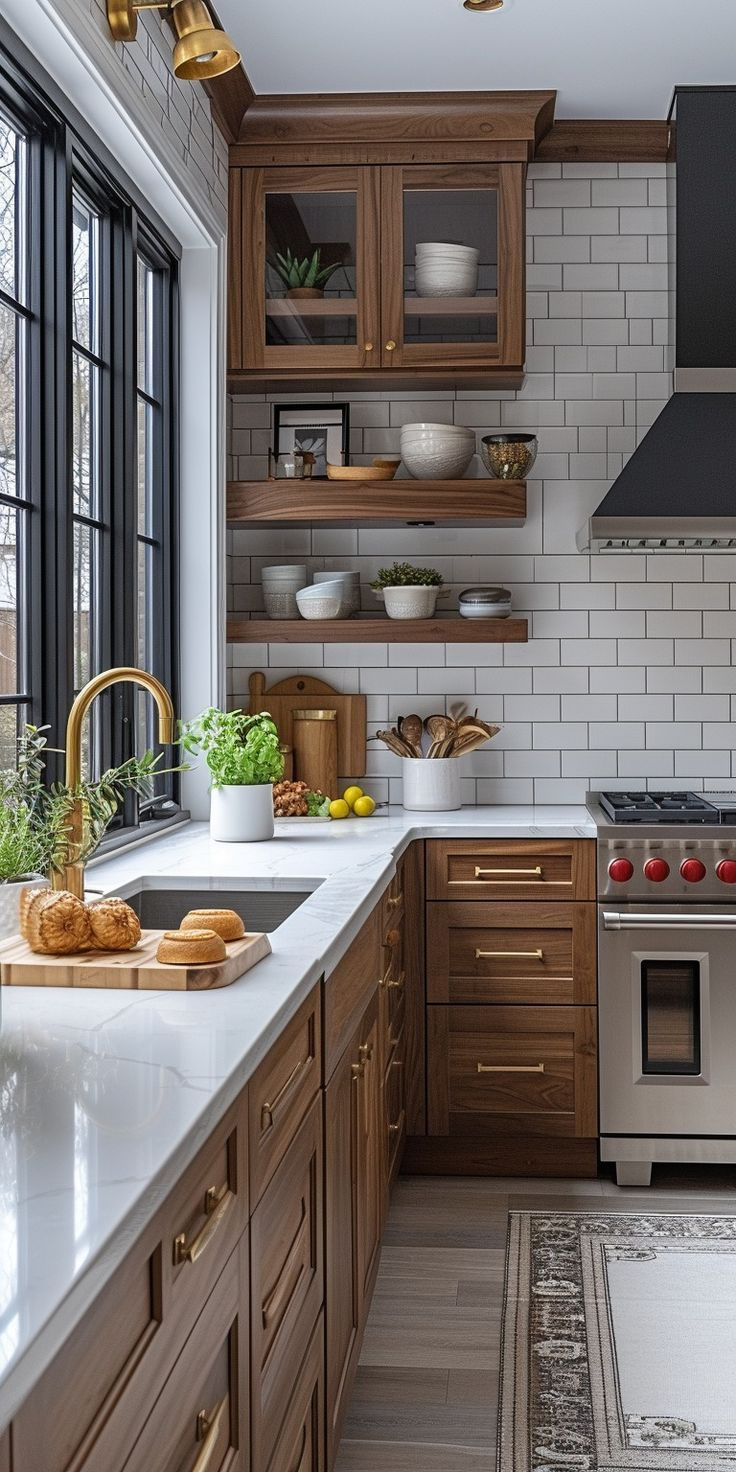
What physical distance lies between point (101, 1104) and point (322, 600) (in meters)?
2.76

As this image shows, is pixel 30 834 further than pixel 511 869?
No

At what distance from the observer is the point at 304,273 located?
374 centimetres

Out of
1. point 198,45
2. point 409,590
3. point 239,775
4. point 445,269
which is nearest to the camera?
point 198,45

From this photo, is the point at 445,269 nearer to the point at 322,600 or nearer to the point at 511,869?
the point at 322,600

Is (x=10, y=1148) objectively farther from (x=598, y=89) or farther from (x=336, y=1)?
(x=598, y=89)

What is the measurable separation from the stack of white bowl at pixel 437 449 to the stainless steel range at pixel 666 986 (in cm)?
114

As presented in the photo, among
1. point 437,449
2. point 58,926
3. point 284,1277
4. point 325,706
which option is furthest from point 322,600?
point 284,1277

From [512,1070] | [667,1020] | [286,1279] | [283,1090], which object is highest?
[283,1090]

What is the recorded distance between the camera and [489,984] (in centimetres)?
349

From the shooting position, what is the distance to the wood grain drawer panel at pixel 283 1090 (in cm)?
146

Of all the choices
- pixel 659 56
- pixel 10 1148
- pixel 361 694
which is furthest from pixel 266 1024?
pixel 659 56

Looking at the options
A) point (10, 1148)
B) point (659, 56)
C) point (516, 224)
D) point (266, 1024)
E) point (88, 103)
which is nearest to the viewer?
point (10, 1148)

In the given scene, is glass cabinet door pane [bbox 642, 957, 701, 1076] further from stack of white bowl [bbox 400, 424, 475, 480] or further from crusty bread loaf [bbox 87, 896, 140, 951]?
crusty bread loaf [bbox 87, 896, 140, 951]

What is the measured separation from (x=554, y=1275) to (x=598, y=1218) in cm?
37
